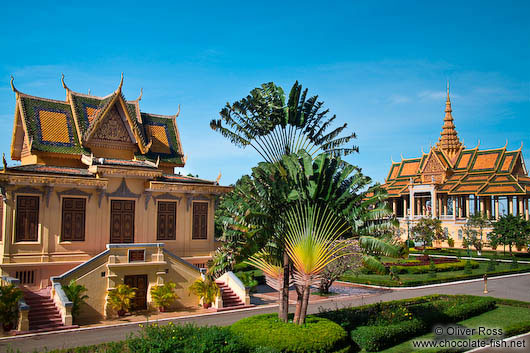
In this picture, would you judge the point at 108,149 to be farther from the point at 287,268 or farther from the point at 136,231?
the point at 287,268

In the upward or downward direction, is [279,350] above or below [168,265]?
below

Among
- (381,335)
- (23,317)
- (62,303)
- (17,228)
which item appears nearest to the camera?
(381,335)

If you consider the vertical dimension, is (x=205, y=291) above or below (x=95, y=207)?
below

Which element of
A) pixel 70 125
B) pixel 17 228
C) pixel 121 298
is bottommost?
pixel 121 298

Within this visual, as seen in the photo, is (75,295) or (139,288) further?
(139,288)

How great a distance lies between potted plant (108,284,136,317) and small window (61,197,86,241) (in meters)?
3.62

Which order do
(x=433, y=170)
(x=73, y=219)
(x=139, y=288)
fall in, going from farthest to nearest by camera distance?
1. (x=433, y=170)
2. (x=73, y=219)
3. (x=139, y=288)

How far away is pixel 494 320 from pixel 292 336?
1093 cm

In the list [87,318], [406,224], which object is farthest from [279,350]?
[406,224]

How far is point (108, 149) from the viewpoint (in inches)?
1024

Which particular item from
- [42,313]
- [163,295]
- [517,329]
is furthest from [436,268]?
[42,313]

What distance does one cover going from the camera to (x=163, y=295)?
2059 cm

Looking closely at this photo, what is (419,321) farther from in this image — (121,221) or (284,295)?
(121,221)

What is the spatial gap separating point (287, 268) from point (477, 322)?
943 cm
